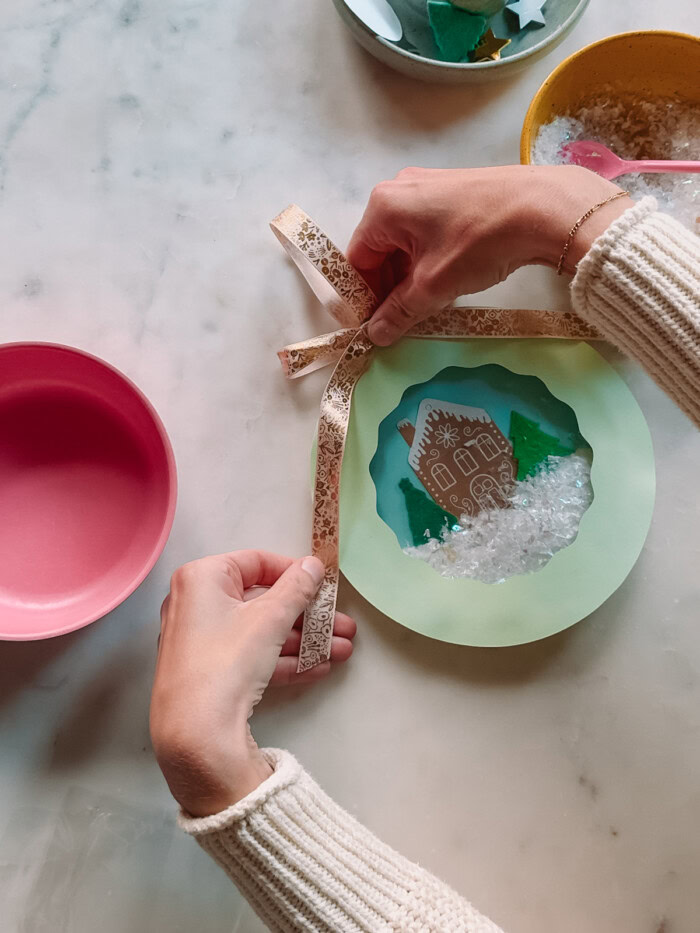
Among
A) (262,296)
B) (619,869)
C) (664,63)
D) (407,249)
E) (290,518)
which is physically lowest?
(619,869)

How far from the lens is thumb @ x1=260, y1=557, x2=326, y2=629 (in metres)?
0.66

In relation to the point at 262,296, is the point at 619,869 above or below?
below

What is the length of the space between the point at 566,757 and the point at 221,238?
2.17 feet

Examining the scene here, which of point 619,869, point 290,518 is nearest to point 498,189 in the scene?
point 290,518

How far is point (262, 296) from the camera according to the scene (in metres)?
0.79

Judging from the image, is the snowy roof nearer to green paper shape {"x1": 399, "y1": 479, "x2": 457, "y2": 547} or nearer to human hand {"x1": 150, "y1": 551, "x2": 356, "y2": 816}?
green paper shape {"x1": 399, "y1": 479, "x2": 457, "y2": 547}

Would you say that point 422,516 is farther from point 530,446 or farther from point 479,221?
point 479,221

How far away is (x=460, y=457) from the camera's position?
777 mm

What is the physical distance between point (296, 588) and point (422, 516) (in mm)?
166

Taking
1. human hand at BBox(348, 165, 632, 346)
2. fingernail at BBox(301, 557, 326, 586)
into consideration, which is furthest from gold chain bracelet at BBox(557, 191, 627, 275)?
fingernail at BBox(301, 557, 326, 586)

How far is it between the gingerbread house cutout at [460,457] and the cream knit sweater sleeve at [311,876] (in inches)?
12.8

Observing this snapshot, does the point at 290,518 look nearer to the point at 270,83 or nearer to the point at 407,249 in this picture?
the point at 407,249

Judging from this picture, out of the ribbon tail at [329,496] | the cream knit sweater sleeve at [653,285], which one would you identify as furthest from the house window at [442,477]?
the cream knit sweater sleeve at [653,285]

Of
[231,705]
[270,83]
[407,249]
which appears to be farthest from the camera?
[270,83]
